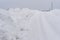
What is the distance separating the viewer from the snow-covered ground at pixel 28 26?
72cm

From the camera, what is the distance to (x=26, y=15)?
86 cm

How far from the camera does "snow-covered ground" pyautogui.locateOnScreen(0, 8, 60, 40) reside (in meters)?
0.72

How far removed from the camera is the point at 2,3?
146 centimetres

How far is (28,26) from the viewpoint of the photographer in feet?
2.53

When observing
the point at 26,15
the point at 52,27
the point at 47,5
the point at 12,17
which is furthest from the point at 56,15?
the point at 47,5

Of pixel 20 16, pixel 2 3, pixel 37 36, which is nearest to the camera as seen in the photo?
pixel 37 36

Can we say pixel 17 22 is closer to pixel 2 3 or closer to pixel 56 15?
pixel 56 15

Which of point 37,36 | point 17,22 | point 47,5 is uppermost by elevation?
point 47,5

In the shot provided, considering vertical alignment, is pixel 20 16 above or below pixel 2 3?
below

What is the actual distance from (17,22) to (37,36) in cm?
22

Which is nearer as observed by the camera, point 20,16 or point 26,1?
point 20,16

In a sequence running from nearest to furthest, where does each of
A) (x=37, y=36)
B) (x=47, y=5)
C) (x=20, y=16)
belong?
(x=37, y=36) < (x=20, y=16) < (x=47, y=5)

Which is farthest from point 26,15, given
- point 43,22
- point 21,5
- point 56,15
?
point 21,5

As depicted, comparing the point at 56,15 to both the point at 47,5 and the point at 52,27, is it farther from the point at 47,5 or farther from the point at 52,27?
the point at 47,5
